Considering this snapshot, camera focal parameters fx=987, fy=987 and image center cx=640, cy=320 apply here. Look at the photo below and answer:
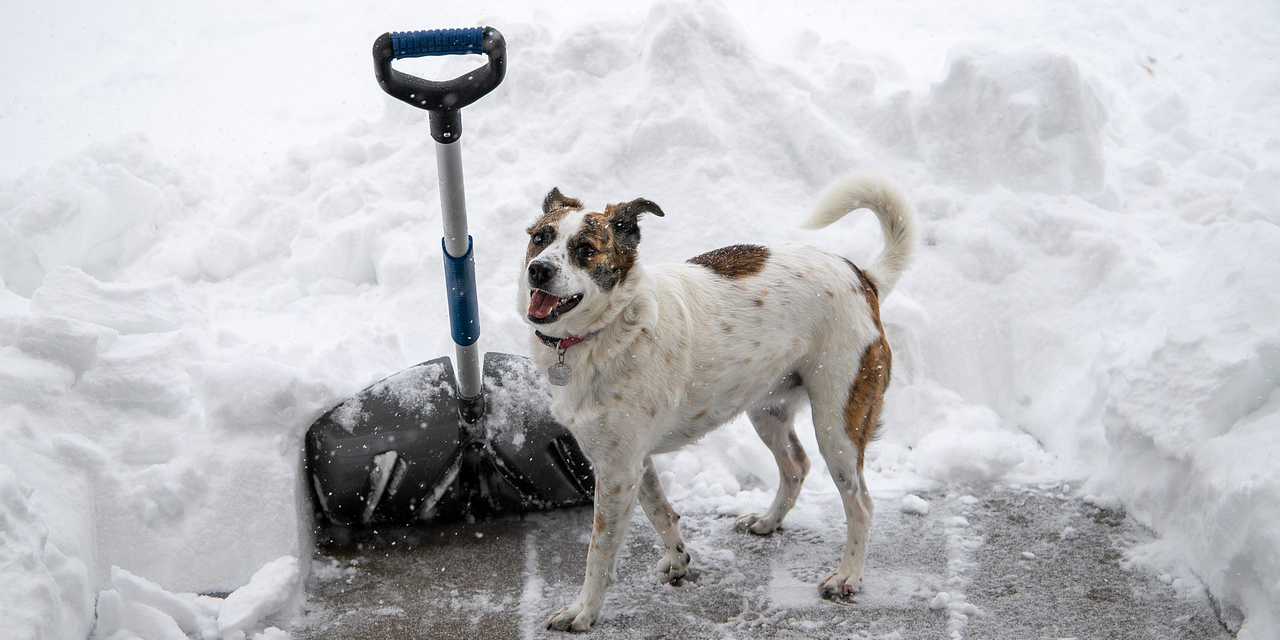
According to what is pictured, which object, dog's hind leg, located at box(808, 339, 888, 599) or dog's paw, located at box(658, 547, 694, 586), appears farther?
dog's paw, located at box(658, 547, 694, 586)

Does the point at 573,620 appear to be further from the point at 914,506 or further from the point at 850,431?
the point at 914,506

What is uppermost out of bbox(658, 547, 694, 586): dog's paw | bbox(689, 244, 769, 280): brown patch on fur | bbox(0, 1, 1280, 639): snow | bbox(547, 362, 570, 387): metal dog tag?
bbox(689, 244, 769, 280): brown patch on fur

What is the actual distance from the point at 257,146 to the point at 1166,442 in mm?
5434

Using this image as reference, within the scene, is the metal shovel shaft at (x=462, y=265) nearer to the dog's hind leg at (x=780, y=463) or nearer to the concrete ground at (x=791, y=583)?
the concrete ground at (x=791, y=583)

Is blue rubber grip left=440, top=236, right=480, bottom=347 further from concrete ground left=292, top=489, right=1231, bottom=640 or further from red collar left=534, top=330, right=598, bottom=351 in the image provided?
concrete ground left=292, top=489, right=1231, bottom=640

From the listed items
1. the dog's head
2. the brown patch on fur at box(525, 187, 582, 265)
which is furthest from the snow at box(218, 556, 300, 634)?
the brown patch on fur at box(525, 187, 582, 265)

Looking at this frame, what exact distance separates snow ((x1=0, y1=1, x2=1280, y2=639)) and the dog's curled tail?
95 cm

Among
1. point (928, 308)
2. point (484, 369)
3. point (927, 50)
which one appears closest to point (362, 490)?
point (484, 369)

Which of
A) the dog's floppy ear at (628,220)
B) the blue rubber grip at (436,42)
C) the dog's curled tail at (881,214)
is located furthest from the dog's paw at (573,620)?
the blue rubber grip at (436,42)

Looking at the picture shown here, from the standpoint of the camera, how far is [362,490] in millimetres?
3383

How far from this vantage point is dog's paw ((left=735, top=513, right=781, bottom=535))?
11.6 feet

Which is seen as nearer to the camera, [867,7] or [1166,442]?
[1166,442]

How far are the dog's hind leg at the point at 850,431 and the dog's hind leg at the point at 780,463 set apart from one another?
0.28 m

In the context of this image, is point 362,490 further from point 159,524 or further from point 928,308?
Answer: point 928,308
